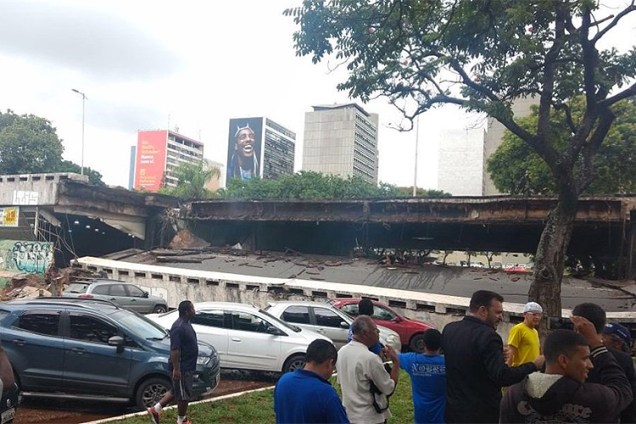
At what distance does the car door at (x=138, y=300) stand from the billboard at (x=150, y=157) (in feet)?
308

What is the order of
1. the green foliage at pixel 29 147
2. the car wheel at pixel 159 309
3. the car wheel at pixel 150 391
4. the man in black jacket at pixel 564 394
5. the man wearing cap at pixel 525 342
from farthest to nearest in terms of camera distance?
1. the green foliage at pixel 29 147
2. the car wheel at pixel 159 309
3. the car wheel at pixel 150 391
4. the man wearing cap at pixel 525 342
5. the man in black jacket at pixel 564 394

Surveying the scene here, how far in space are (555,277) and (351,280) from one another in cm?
1034

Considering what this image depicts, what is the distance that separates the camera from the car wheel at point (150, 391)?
7.32 metres

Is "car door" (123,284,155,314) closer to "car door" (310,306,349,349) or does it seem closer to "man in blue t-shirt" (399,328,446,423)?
"car door" (310,306,349,349)

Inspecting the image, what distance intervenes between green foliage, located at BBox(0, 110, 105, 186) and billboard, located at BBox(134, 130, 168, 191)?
5792cm

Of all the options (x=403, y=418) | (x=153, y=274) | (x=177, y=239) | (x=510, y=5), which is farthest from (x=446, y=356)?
(x=177, y=239)

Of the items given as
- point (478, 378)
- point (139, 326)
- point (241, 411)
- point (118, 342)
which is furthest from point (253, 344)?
point (478, 378)

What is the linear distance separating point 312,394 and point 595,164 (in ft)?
71.0

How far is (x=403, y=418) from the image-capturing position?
7.08m

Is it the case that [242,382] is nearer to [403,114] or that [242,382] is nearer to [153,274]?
[403,114]

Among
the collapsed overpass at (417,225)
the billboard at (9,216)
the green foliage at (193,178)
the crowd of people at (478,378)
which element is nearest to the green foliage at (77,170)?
the green foliage at (193,178)

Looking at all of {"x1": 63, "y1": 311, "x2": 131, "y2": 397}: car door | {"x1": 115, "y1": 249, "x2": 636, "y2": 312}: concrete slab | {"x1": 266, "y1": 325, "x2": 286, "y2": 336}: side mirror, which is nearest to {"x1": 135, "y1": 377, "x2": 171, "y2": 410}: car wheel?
{"x1": 63, "y1": 311, "x2": 131, "y2": 397}: car door

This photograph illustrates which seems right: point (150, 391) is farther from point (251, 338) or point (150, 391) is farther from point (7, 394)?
point (251, 338)

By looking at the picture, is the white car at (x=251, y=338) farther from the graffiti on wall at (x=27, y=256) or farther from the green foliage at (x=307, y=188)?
the green foliage at (x=307, y=188)
